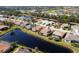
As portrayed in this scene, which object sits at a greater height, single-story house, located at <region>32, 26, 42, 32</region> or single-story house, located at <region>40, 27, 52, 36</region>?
single-story house, located at <region>32, 26, 42, 32</region>

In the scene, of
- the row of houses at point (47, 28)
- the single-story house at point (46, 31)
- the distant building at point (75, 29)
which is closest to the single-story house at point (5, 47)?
the row of houses at point (47, 28)

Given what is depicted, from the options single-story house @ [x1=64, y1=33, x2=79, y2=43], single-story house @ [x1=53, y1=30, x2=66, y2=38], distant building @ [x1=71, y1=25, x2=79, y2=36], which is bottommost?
single-story house @ [x1=64, y1=33, x2=79, y2=43]

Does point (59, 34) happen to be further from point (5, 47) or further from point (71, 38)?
point (5, 47)

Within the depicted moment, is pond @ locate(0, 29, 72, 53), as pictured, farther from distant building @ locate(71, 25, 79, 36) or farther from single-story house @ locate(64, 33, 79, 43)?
distant building @ locate(71, 25, 79, 36)

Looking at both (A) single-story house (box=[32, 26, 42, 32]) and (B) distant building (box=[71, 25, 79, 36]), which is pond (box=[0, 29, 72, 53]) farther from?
(B) distant building (box=[71, 25, 79, 36])

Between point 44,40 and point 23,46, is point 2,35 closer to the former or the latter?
point 23,46

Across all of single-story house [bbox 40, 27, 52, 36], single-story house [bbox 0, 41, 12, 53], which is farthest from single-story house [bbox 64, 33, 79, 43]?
single-story house [bbox 0, 41, 12, 53]
